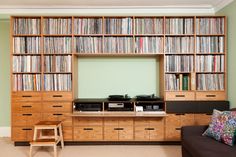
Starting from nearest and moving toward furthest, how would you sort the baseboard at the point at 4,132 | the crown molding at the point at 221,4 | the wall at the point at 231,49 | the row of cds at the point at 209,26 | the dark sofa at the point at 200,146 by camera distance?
1. the dark sofa at the point at 200,146
2. the wall at the point at 231,49
3. the crown molding at the point at 221,4
4. the row of cds at the point at 209,26
5. the baseboard at the point at 4,132

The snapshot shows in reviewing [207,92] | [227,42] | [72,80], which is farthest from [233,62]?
[72,80]

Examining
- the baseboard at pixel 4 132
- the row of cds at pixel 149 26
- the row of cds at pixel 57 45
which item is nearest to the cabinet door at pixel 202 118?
the row of cds at pixel 149 26

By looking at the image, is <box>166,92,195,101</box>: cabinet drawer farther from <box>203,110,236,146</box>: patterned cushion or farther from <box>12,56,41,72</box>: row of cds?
<box>12,56,41,72</box>: row of cds

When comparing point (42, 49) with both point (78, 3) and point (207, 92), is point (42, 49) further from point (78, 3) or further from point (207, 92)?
point (207, 92)

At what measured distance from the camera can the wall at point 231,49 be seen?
3391 mm

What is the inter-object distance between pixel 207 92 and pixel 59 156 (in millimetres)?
2526

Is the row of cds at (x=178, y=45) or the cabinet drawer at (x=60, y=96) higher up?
the row of cds at (x=178, y=45)

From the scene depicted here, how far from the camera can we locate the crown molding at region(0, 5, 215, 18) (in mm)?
3900

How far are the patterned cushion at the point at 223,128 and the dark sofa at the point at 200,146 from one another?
67 millimetres

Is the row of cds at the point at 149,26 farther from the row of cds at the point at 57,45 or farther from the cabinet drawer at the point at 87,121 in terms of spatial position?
the cabinet drawer at the point at 87,121

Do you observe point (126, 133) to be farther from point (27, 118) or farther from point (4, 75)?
point (4, 75)

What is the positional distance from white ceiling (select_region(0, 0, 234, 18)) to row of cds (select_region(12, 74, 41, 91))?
1.17 m

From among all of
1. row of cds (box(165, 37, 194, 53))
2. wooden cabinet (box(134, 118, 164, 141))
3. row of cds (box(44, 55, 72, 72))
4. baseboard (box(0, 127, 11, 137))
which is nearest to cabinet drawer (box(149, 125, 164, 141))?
wooden cabinet (box(134, 118, 164, 141))

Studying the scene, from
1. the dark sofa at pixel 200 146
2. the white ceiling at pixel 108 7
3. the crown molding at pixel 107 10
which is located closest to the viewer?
the dark sofa at pixel 200 146
